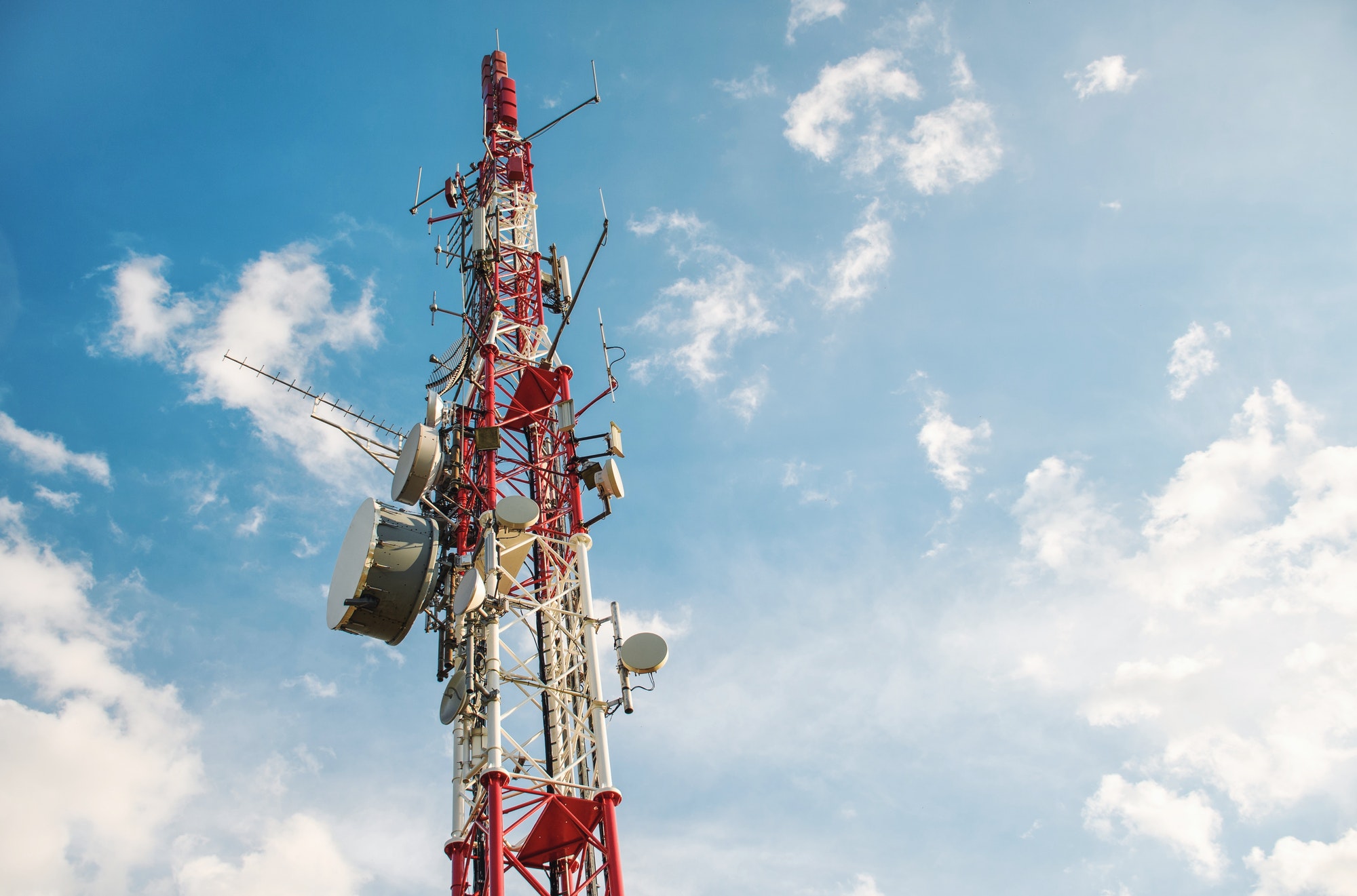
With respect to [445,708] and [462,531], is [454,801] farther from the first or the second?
[462,531]

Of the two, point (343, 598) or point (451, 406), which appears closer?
point (343, 598)

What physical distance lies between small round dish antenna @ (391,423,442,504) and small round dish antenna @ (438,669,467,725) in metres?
4.45

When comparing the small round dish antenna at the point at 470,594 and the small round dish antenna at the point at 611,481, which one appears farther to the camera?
the small round dish antenna at the point at 611,481

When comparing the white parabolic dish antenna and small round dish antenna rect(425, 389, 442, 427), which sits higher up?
small round dish antenna rect(425, 389, 442, 427)

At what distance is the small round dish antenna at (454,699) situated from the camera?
20203 millimetres

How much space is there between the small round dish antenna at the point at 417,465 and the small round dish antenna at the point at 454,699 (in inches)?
175

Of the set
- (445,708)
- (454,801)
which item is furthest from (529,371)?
(454,801)

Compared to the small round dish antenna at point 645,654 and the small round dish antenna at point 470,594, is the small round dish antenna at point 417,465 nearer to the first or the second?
the small round dish antenna at point 470,594

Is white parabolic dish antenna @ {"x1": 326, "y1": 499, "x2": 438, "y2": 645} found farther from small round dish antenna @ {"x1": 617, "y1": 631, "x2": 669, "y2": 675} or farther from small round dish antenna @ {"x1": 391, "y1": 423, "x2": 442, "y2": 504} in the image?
small round dish antenna @ {"x1": 617, "y1": 631, "x2": 669, "y2": 675}

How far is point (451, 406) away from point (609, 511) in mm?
5133

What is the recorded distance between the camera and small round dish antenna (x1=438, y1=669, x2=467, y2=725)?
20.2m

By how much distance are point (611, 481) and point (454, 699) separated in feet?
20.2

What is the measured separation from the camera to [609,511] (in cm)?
2364

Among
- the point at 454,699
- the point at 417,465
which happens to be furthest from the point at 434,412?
the point at 454,699
